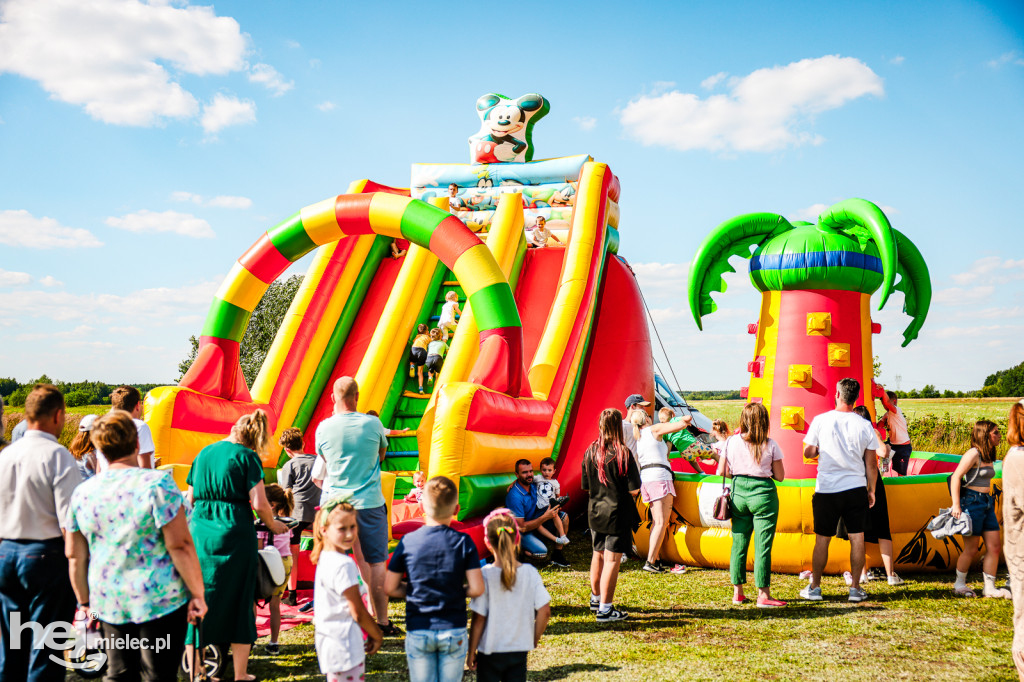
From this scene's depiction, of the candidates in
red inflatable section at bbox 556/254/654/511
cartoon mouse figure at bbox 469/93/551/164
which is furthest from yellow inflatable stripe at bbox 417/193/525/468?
red inflatable section at bbox 556/254/654/511

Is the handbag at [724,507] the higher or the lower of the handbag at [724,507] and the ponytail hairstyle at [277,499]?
the lower

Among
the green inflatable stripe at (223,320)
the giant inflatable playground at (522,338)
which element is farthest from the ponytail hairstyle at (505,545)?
the green inflatable stripe at (223,320)

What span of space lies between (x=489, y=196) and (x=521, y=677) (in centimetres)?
766

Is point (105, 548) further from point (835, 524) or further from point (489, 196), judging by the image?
point (489, 196)

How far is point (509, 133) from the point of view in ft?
33.3

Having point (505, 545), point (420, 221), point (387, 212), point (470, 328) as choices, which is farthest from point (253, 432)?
point (470, 328)

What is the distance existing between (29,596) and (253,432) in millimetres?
1048

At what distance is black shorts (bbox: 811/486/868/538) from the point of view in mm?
4883

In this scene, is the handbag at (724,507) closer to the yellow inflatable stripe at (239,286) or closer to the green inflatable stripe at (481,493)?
the green inflatable stripe at (481,493)

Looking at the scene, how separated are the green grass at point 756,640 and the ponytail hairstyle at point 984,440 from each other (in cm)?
89

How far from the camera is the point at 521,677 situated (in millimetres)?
2736

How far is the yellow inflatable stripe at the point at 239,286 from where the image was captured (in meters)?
6.96

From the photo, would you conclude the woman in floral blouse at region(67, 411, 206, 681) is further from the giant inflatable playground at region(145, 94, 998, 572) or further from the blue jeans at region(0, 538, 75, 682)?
the giant inflatable playground at region(145, 94, 998, 572)

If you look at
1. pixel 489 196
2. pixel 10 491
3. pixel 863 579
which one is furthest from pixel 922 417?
pixel 10 491
